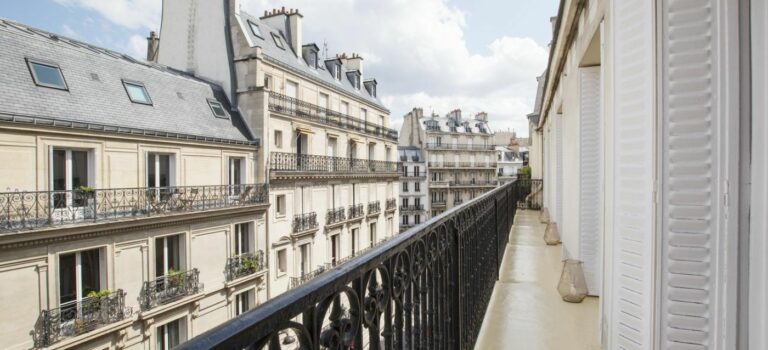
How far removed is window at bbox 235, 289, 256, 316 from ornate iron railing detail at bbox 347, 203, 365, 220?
8.60m

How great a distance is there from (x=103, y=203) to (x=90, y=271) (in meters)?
1.81

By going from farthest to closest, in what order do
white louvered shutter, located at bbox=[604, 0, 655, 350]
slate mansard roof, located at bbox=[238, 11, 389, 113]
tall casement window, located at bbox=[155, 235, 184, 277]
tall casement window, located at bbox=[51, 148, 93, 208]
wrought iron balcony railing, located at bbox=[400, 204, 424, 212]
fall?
wrought iron balcony railing, located at bbox=[400, 204, 424, 212], slate mansard roof, located at bbox=[238, 11, 389, 113], tall casement window, located at bbox=[155, 235, 184, 277], tall casement window, located at bbox=[51, 148, 93, 208], white louvered shutter, located at bbox=[604, 0, 655, 350]

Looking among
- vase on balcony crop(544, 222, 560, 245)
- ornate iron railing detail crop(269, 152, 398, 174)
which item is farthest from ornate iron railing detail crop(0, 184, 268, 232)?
vase on balcony crop(544, 222, 560, 245)

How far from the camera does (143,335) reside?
38.4 feet

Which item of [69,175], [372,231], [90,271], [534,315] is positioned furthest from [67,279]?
[372,231]

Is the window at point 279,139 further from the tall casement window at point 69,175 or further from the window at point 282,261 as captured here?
the tall casement window at point 69,175

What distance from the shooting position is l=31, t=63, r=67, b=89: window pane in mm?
10664

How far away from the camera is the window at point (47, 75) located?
10.6 m

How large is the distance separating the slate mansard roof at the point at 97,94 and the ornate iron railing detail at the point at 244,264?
14.7 feet

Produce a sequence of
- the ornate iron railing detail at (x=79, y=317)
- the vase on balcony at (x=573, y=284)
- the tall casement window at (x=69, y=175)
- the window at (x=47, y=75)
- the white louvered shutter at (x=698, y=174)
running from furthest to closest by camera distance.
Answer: the window at (x=47, y=75) → the tall casement window at (x=69, y=175) → the ornate iron railing detail at (x=79, y=317) → the vase on balcony at (x=573, y=284) → the white louvered shutter at (x=698, y=174)

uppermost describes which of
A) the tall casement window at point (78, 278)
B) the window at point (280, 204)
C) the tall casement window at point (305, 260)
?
the window at point (280, 204)

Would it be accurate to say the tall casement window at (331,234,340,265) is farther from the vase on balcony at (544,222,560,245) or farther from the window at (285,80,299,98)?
the vase on balcony at (544,222,560,245)

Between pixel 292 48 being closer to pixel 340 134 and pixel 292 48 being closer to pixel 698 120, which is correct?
pixel 340 134

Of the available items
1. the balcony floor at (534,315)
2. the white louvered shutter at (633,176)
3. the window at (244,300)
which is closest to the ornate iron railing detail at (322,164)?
the window at (244,300)
